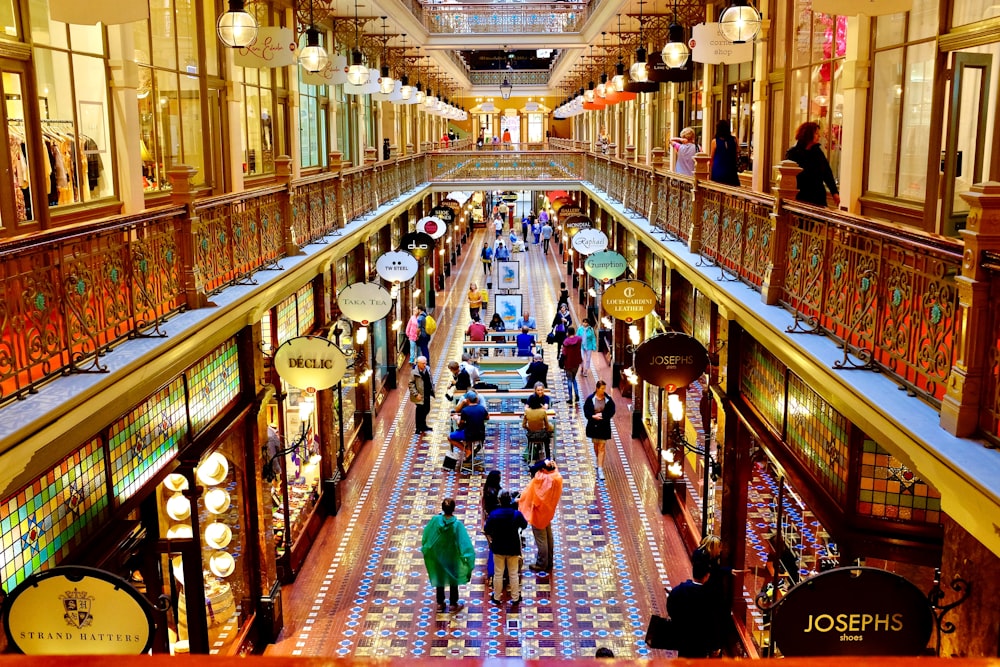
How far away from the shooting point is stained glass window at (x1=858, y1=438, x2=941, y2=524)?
17.7ft

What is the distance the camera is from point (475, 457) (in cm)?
1440

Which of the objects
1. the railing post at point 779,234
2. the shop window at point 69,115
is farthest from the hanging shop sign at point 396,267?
the railing post at point 779,234

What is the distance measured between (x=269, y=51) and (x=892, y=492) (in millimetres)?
8471

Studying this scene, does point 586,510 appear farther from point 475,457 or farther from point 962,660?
point 962,660

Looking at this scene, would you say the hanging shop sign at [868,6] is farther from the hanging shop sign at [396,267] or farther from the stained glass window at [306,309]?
→ the hanging shop sign at [396,267]

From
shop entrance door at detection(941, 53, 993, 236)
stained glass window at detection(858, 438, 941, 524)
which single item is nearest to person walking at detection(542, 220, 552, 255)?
shop entrance door at detection(941, 53, 993, 236)

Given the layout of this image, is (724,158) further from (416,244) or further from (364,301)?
(416,244)

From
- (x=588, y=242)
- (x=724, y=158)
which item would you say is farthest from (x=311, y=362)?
(x=588, y=242)

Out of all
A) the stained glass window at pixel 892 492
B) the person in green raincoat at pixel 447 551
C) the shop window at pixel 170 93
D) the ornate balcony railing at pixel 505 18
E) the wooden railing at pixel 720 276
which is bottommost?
the person in green raincoat at pixel 447 551

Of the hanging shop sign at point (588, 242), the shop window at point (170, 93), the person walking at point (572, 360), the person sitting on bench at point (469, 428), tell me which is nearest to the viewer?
the shop window at point (170, 93)

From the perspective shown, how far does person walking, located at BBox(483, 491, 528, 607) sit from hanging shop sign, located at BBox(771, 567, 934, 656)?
20.2 ft

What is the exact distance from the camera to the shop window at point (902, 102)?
779 centimetres

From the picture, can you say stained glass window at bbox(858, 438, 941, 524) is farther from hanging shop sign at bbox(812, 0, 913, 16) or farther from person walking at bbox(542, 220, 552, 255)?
person walking at bbox(542, 220, 552, 255)

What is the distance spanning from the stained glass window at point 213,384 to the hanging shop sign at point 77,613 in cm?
342
